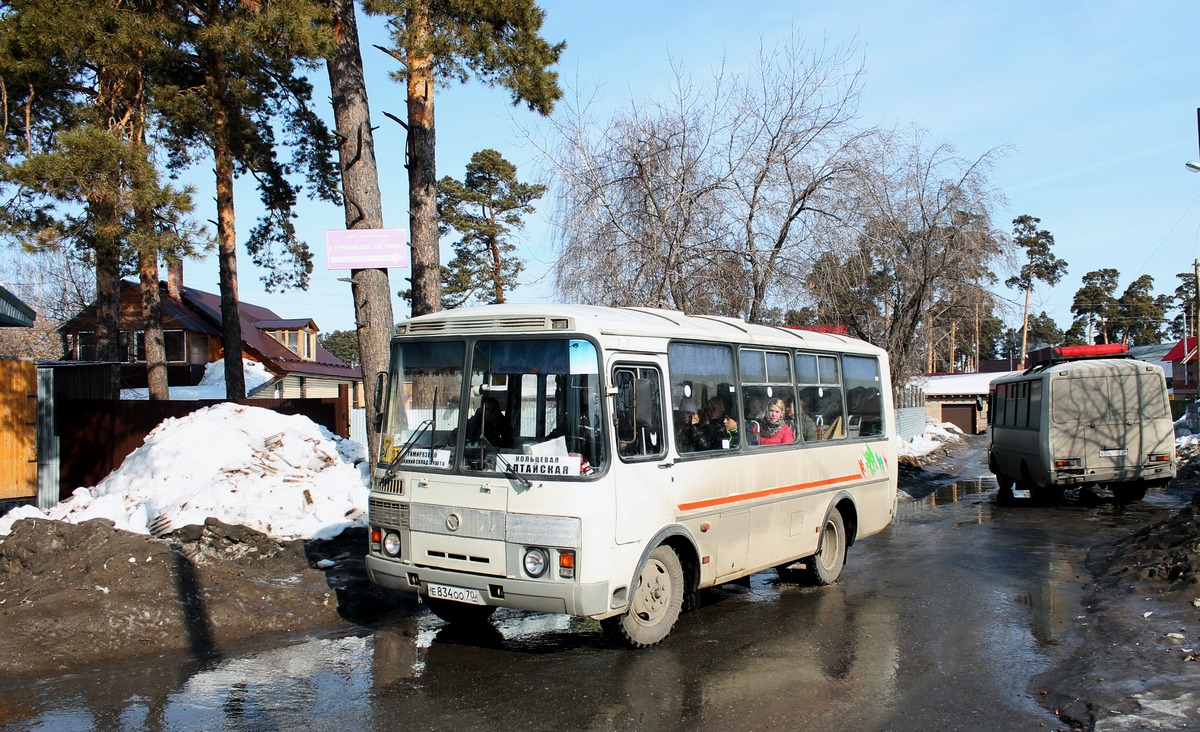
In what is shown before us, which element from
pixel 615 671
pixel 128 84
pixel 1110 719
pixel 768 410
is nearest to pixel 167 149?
pixel 128 84

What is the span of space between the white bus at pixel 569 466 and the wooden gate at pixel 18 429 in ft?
32.9

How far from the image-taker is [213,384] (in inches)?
1652

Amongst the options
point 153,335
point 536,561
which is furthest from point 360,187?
point 153,335

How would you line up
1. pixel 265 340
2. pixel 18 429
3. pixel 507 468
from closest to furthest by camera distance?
pixel 507 468
pixel 18 429
pixel 265 340

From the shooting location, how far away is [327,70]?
12844mm

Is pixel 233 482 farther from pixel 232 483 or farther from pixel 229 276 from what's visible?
pixel 229 276

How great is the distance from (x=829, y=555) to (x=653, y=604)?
3.76 meters

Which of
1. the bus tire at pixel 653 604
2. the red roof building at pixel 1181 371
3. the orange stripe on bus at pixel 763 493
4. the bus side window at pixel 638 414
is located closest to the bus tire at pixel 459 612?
the bus tire at pixel 653 604

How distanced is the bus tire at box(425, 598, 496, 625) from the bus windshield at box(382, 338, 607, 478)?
1.50 metres

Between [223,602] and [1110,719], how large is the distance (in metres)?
7.29

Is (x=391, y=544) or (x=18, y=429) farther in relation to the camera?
(x=18, y=429)

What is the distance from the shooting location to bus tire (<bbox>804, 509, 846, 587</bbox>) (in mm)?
10258

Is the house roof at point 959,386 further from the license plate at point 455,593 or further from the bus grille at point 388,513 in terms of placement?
the license plate at point 455,593

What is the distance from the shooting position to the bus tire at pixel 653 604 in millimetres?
7297
